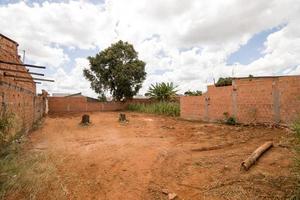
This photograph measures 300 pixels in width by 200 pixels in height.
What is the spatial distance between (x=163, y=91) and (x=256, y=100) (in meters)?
13.6

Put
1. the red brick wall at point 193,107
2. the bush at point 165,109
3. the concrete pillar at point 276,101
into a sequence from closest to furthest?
the concrete pillar at point 276,101
the red brick wall at point 193,107
the bush at point 165,109

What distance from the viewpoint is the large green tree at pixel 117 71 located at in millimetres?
26250

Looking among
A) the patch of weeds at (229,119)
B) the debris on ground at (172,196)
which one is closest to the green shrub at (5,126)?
the debris on ground at (172,196)

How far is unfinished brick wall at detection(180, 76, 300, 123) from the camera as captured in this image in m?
8.95

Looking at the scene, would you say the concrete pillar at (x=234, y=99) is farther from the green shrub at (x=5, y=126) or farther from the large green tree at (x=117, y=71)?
the large green tree at (x=117, y=71)

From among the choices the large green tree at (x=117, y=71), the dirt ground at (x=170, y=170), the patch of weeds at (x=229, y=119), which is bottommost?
the dirt ground at (x=170, y=170)

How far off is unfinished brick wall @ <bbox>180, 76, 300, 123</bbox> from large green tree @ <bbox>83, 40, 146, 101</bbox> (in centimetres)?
1421

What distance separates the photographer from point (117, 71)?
26.2m

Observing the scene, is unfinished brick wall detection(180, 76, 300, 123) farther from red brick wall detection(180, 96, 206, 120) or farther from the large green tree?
the large green tree

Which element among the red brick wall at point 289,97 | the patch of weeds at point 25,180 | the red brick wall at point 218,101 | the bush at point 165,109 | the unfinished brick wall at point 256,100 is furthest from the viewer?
the bush at point 165,109

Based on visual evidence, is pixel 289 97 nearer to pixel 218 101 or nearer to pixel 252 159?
pixel 218 101

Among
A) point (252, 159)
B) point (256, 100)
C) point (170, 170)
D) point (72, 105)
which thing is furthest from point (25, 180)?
point (72, 105)

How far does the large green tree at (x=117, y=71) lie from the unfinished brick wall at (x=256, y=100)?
14209 mm

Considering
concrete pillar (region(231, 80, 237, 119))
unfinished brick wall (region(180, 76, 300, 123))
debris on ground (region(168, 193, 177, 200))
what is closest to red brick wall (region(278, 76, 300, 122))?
unfinished brick wall (region(180, 76, 300, 123))
